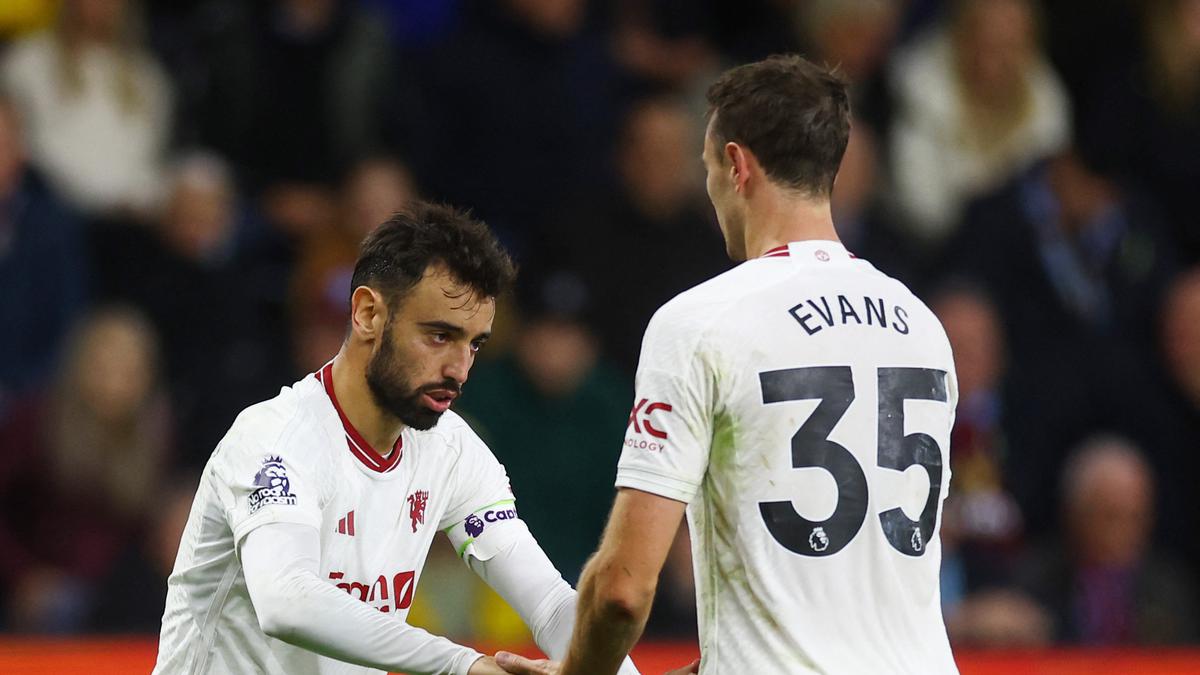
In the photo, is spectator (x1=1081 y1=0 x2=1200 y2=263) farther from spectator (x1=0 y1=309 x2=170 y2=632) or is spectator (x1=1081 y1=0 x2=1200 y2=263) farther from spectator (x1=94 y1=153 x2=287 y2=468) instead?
spectator (x1=0 y1=309 x2=170 y2=632)

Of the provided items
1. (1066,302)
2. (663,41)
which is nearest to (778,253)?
(1066,302)

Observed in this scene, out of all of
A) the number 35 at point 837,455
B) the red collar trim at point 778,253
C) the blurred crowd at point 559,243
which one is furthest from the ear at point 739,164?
the blurred crowd at point 559,243

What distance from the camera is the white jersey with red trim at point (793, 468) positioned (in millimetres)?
3570

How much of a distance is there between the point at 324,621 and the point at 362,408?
64 centimetres

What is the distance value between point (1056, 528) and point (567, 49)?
3544 mm

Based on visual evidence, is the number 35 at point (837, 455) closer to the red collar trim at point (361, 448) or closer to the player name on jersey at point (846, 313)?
the player name on jersey at point (846, 313)

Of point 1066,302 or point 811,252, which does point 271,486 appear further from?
point 1066,302

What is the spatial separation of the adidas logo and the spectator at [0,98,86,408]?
490 centimetres

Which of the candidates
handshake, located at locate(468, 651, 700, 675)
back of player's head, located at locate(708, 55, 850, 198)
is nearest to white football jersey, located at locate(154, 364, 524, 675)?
handshake, located at locate(468, 651, 700, 675)

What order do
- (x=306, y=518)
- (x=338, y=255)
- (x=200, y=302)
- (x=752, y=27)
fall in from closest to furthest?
1. (x=306, y=518)
2. (x=200, y=302)
3. (x=338, y=255)
4. (x=752, y=27)

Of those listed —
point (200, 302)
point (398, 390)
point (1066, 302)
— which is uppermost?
point (200, 302)

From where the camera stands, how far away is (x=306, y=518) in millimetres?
3938

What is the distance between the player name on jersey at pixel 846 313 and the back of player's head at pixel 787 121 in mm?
261

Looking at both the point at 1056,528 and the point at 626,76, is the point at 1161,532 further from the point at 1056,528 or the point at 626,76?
the point at 626,76
